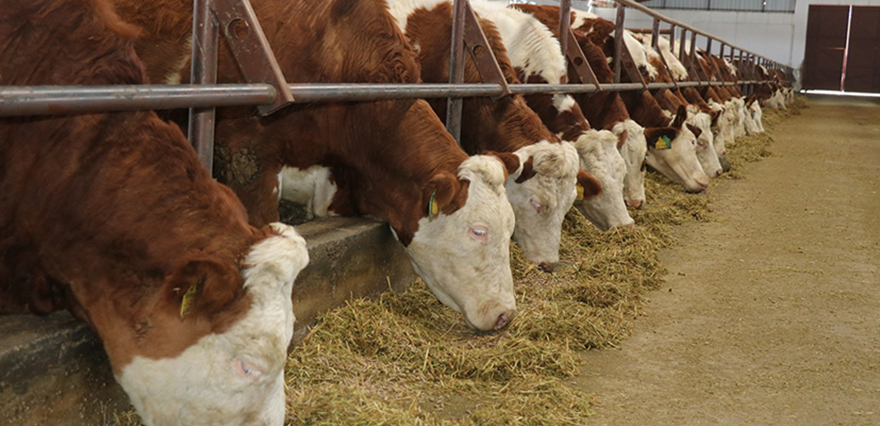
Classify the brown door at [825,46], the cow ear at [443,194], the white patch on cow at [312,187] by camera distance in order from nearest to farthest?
1. the cow ear at [443,194]
2. the white patch on cow at [312,187]
3. the brown door at [825,46]

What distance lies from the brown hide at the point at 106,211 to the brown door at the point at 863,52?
46.6 meters

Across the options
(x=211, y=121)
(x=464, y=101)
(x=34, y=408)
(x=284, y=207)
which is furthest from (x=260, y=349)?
(x=464, y=101)

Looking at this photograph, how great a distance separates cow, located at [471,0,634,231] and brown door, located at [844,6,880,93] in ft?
137

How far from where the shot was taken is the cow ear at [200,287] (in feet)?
7.27

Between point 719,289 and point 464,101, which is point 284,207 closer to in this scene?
point 464,101

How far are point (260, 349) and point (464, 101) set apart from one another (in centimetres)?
370

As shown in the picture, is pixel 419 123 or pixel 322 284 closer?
pixel 322 284

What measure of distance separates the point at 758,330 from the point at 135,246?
3.49 meters

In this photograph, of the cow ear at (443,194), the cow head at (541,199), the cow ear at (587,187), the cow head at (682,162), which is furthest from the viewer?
the cow head at (682,162)

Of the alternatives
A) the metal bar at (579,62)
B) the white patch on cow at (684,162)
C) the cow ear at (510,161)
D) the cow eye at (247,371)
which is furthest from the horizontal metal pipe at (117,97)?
the white patch on cow at (684,162)

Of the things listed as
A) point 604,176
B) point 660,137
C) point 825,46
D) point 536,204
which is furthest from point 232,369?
point 825,46

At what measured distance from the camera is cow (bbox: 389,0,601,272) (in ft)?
18.0

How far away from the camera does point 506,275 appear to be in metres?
4.27

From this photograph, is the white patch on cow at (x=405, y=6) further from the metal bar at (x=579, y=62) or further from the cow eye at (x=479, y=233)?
the cow eye at (x=479, y=233)
